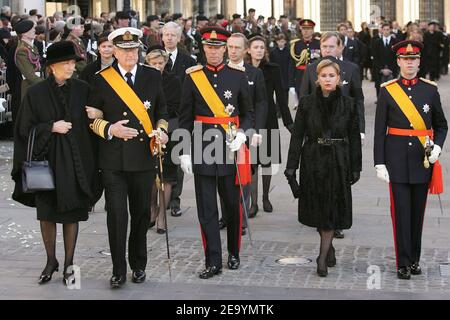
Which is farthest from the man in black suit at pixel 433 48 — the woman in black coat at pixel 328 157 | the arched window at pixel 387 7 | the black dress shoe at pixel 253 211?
the woman in black coat at pixel 328 157

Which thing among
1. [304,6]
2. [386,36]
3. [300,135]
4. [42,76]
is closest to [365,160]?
[42,76]

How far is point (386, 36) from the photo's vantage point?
83.6 ft

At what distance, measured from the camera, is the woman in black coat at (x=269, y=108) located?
1140 centimetres

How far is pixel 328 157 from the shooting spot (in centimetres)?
895

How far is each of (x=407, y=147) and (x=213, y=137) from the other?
4.92 ft

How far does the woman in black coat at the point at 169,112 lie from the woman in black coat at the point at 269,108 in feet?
2.87

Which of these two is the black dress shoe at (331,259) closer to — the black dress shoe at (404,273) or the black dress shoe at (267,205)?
the black dress shoe at (404,273)

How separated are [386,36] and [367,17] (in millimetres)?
32910

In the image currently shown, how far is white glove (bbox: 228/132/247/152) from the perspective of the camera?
9.02m

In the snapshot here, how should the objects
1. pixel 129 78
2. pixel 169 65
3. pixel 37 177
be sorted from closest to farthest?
1. pixel 37 177
2. pixel 129 78
3. pixel 169 65

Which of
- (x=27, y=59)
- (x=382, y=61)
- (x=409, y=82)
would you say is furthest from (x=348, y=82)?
(x=382, y=61)

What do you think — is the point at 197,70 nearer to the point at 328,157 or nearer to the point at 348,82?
the point at 328,157

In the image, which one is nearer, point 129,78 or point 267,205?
point 129,78
